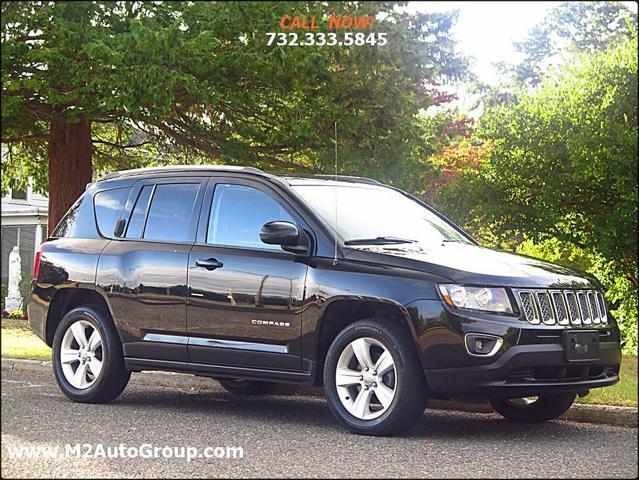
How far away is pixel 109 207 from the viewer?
10.5m

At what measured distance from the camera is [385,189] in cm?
1026

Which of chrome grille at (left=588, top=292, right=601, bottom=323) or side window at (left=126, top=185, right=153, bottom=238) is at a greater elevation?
side window at (left=126, top=185, right=153, bottom=238)

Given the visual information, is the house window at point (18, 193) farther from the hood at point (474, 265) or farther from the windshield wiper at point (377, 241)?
the hood at point (474, 265)

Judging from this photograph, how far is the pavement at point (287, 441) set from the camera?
693cm

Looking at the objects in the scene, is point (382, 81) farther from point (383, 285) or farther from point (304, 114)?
point (383, 285)

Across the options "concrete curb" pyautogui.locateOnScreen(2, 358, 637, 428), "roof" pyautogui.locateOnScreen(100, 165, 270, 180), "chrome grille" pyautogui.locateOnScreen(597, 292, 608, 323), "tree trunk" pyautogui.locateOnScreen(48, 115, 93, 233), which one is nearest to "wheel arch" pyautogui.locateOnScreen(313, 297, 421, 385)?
"roof" pyautogui.locateOnScreen(100, 165, 270, 180)

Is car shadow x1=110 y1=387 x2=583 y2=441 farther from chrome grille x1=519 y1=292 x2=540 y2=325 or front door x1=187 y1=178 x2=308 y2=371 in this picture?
chrome grille x1=519 y1=292 x2=540 y2=325

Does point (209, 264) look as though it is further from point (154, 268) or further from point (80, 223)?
point (80, 223)

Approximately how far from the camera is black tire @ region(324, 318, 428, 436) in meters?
8.07

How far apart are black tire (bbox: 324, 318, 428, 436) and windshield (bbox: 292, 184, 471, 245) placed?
2.59ft

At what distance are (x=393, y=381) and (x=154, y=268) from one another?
2.44 metres

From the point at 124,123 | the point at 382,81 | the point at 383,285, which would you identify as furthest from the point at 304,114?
the point at 383,285

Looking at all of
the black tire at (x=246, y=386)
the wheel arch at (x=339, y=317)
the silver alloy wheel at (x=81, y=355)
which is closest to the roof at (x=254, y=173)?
the wheel arch at (x=339, y=317)

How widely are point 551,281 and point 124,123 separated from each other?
36.0ft
